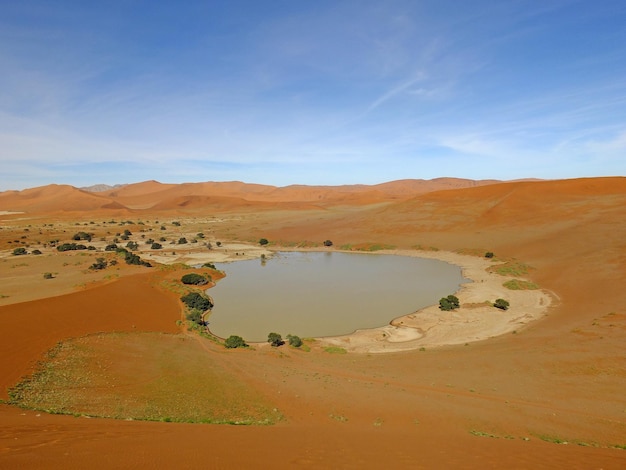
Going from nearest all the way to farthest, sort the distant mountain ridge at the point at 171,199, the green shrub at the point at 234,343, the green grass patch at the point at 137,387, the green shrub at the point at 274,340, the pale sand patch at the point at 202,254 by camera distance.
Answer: the green grass patch at the point at 137,387
the green shrub at the point at 234,343
the green shrub at the point at 274,340
the pale sand patch at the point at 202,254
the distant mountain ridge at the point at 171,199

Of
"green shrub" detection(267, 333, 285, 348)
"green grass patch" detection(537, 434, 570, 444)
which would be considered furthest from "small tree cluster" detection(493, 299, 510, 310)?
"green grass patch" detection(537, 434, 570, 444)

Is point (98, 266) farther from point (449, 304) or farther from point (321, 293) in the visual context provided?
point (449, 304)

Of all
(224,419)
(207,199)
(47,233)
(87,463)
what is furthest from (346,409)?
(207,199)

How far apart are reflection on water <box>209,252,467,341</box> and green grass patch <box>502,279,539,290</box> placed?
12.9ft

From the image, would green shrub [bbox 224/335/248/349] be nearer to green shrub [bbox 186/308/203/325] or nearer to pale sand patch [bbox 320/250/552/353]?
green shrub [bbox 186/308/203/325]

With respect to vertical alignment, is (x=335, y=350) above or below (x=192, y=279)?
below

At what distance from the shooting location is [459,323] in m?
22.1

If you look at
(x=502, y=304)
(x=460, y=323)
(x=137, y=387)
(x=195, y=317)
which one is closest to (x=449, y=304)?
(x=460, y=323)

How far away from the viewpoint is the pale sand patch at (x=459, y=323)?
19312 mm

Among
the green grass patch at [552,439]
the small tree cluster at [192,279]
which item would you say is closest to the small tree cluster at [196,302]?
the small tree cluster at [192,279]

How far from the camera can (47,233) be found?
190ft

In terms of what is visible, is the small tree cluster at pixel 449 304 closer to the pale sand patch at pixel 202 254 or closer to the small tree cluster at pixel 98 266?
the pale sand patch at pixel 202 254

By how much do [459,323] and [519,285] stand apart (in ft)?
38.8

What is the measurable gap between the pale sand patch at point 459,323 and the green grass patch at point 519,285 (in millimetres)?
513
